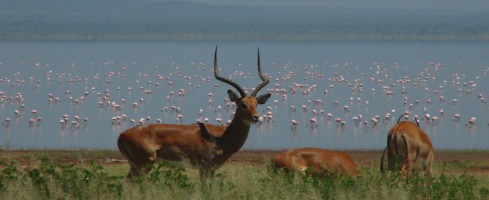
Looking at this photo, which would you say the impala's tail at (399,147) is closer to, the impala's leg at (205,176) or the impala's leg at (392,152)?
the impala's leg at (392,152)

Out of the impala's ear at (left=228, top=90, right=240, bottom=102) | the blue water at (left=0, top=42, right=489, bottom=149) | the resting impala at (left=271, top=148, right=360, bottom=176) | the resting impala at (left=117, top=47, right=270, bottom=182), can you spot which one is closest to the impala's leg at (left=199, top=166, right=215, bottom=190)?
the resting impala at (left=117, top=47, right=270, bottom=182)

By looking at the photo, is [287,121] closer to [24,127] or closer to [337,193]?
Answer: [24,127]

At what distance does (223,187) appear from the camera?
534 inches

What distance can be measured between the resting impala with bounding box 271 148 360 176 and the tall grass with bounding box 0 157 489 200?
1.61 meters

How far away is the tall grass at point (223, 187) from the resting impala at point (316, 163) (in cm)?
161

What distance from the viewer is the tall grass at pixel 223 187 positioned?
13.2 meters

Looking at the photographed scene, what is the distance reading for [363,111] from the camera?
3784 centimetres

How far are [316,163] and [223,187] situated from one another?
2374 mm

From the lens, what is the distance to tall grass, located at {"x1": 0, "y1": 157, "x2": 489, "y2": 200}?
43.4 feet

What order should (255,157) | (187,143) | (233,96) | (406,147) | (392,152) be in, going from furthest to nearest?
(255,157) < (233,96) < (187,143) < (392,152) < (406,147)

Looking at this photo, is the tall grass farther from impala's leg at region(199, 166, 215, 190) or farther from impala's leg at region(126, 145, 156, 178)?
impala's leg at region(126, 145, 156, 178)

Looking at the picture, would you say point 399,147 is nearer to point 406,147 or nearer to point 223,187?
point 406,147

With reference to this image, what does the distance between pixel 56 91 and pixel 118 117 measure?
13.5m

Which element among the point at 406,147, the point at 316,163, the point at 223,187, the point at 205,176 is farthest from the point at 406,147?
the point at 223,187
